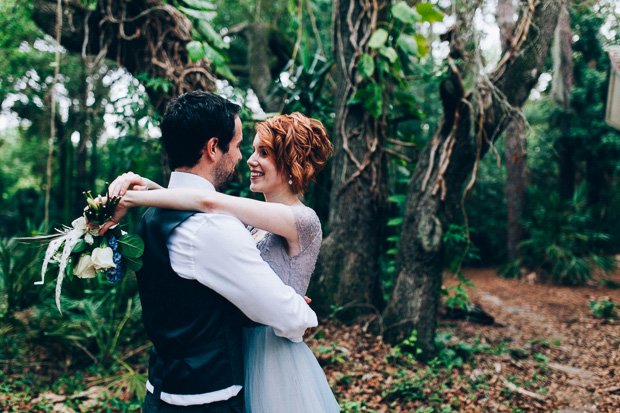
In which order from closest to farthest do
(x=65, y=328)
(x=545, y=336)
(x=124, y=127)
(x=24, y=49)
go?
(x=65, y=328) → (x=124, y=127) → (x=545, y=336) → (x=24, y=49)

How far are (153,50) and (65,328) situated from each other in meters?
2.60

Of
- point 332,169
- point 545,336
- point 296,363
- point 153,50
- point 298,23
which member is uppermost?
point 298,23

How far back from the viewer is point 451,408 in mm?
3049

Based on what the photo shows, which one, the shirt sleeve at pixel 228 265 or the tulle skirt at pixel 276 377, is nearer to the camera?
the shirt sleeve at pixel 228 265

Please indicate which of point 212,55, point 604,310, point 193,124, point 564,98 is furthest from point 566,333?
point 564,98

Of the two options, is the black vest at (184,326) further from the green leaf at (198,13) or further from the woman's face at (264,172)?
the green leaf at (198,13)

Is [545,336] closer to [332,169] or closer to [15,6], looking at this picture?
[332,169]

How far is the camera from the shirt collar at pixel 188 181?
146cm

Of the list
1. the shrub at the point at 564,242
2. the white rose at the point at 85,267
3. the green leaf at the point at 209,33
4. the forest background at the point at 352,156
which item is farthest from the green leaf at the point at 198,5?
the shrub at the point at 564,242

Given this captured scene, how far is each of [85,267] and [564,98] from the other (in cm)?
1076

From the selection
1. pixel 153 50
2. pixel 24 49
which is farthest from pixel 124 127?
pixel 24 49

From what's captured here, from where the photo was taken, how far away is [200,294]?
4.28ft

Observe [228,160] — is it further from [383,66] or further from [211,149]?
[383,66]

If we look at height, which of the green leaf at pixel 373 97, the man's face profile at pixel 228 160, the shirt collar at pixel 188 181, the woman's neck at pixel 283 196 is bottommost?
the woman's neck at pixel 283 196
